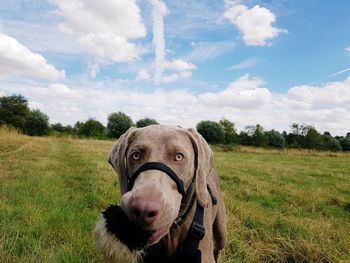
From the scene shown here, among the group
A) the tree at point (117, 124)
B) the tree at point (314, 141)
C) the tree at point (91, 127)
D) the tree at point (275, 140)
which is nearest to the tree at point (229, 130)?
the tree at point (275, 140)

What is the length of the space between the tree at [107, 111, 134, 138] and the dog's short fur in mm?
51703

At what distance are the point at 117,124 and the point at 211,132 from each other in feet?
45.1

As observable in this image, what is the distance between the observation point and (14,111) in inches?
2073

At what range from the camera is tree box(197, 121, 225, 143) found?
5056 centimetres

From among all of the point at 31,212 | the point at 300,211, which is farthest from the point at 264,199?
the point at 31,212

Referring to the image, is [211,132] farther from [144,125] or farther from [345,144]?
[345,144]

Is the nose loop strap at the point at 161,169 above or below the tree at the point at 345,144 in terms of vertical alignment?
below

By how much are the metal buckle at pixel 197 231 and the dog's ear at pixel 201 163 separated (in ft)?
0.54

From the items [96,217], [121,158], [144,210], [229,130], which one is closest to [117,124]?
[229,130]

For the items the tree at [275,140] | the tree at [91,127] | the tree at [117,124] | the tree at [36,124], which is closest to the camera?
the tree at [36,124]

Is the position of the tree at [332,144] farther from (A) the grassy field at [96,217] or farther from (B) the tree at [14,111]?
(A) the grassy field at [96,217]

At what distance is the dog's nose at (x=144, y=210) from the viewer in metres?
2.13

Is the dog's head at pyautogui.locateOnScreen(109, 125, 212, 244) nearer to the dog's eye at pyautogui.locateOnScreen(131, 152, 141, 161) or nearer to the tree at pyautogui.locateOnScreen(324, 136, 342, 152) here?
the dog's eye at pyautogui.locateOnScreen(131, 152, 141, 161)

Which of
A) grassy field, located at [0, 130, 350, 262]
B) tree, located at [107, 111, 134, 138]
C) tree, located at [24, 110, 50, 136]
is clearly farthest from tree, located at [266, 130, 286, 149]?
grassy field, located at [0, 130, 350, 262]
